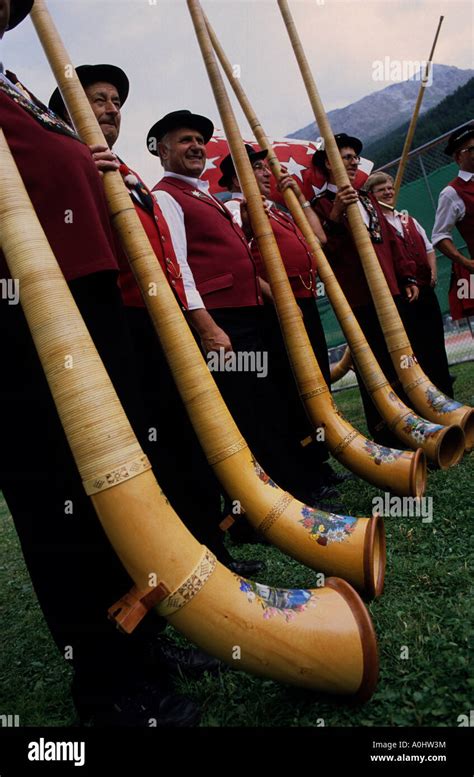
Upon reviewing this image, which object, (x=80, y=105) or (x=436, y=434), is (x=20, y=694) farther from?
(x=436, y=434)

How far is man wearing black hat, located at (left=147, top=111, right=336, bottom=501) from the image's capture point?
2.74 meters

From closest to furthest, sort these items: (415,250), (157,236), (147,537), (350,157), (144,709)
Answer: (147,537), (144,709), (157,236), (350,157), (415,250)

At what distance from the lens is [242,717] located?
1399 millimetres

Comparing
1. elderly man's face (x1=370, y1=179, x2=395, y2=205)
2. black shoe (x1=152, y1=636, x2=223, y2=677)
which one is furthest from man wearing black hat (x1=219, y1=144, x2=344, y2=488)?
black shoe (x1=152, y1=636, x2=223, y2=677)

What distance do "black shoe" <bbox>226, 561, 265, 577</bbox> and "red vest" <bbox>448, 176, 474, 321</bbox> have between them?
9.68ft

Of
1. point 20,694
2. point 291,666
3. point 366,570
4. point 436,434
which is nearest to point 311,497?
point 436,434

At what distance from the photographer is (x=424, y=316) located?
15.0 ft

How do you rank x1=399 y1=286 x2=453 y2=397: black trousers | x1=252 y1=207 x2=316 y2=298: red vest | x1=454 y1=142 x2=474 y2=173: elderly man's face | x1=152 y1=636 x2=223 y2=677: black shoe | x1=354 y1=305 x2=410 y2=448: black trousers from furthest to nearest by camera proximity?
x1=399 y1=286 x2=453 y2=397: black trousers, x1=454 y1=142 x2=474 y2=173: elderly man's face, x1=354 y1=305 x2=410 y2=448: black trousers, x1=252 y1=207 x2=316 y2=298: red vest, x1=152 y1=636 x2=223 y2=677: black shoe

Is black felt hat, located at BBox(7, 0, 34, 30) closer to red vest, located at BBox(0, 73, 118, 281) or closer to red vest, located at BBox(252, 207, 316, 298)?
red vest, located at BBox(0, 73, 118, 281)

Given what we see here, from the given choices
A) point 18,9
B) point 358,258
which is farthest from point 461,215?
point 18,9

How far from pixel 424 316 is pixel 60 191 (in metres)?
3.64

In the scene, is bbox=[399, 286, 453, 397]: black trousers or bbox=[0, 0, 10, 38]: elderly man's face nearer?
bbox=[0, 0, 10, 38]: elderly man's face

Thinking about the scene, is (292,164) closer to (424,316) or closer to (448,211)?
(448,211)

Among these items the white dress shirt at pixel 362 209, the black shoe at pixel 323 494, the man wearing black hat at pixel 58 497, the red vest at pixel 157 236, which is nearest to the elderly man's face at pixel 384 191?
the white dress shirt at pixel 362 209
